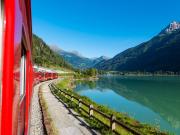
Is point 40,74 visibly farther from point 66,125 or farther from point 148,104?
point 66,125

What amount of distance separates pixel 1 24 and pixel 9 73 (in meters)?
0.34

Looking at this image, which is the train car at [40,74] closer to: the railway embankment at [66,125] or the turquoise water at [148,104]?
the turquoise water at [148,104]

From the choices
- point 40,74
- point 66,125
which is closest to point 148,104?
point 40,74

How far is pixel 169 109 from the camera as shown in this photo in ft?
144

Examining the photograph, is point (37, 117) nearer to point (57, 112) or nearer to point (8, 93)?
point (57, 112)

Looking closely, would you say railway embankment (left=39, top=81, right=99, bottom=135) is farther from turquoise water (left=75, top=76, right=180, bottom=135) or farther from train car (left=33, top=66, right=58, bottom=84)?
→ train car (left=33, top=66, right=58, bottom=84)

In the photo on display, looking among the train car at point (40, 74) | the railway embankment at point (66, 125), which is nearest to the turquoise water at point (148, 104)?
the train car at point (40, 74)

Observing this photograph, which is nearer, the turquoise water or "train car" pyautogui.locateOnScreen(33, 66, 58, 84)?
the turquoise water

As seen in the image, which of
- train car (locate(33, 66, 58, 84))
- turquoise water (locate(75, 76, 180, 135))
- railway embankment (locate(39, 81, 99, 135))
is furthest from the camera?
train car (locate(33, 66, 58, 84))

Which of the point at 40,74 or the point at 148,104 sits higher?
the point at 40,74

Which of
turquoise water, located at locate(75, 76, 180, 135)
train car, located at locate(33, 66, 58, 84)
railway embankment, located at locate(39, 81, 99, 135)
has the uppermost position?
train car, located at locate(33, 66, 58, 84)

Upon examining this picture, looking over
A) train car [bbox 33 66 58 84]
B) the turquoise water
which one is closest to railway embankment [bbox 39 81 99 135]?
the turquoise water

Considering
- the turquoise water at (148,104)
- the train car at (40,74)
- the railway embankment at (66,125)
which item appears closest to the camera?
the railway embankment at (66,125)

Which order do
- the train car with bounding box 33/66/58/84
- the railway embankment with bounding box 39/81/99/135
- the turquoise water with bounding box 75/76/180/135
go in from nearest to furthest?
the railway embankment with bounding box 39/81/99/135 < the turquoise water with bounding box 75/76/180/135 < the train car with bounding box 33/66/58/84
